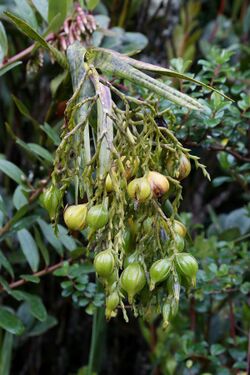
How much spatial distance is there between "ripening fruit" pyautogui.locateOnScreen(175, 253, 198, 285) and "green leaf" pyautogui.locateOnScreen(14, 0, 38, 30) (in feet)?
1.45

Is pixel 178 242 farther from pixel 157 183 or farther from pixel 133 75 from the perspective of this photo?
pixel 133 75

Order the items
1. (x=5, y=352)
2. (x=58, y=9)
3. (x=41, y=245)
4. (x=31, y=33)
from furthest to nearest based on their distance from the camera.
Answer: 1. (x=5, y=352)
2. (x=41, y=245)
3. (x=58, y=9)
4. (x=31, y=33)

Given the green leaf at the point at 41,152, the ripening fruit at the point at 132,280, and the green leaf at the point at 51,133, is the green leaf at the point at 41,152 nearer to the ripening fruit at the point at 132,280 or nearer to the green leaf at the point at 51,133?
the green leaf at the point at 51,133

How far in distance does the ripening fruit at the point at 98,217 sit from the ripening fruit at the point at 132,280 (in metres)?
0.05

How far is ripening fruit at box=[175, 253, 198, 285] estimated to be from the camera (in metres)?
0.55

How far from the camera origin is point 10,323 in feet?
2.80

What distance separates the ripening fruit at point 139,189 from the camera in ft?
1.73

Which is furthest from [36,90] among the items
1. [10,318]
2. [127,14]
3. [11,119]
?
[10,318]

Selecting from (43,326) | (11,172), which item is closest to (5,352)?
(43,326)

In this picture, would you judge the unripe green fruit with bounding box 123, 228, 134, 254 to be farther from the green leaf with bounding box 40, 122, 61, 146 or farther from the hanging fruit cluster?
the green leaf with bounding box 40, 122, 61, 146

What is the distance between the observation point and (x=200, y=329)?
113 centimetres

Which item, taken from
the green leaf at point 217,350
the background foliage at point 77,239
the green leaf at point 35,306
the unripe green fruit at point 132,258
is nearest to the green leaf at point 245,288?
the background foliage at point 77,239

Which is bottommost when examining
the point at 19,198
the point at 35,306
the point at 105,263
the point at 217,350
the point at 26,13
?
the point at 217,350

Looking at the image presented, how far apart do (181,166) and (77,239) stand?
396 mm
